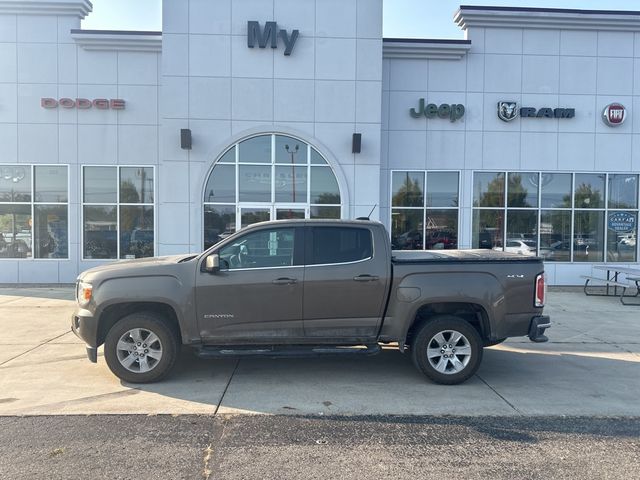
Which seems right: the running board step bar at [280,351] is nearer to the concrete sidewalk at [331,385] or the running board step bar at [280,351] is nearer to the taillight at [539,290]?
the concrete sidewalk at [331,385]

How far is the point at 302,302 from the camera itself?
19.6 feet

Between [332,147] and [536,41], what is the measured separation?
7373 mm

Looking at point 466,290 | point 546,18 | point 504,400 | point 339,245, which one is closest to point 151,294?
point 339,245

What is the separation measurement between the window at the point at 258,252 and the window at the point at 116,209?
384 inches

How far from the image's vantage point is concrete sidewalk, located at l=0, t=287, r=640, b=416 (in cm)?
527

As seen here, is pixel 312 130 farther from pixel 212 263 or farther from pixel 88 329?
pixel 88 329

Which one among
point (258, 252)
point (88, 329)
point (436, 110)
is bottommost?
point (88, 329)

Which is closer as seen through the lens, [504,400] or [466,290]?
[504,400]

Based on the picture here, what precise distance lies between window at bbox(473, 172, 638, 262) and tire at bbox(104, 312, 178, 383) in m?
11.7

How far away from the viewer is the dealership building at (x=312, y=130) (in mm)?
13562

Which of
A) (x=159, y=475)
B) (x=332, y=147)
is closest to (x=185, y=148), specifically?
(x=332, y=147)

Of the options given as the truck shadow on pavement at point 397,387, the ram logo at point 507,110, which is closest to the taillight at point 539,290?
the truck shadow on pavement at point 397,387

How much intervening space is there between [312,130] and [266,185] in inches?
79.0

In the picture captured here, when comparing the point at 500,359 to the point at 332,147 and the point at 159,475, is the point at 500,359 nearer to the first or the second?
the point at 159,475
